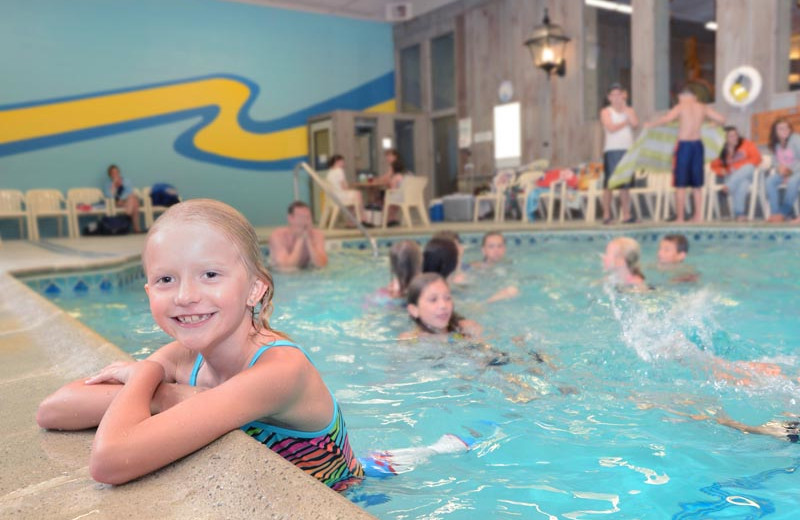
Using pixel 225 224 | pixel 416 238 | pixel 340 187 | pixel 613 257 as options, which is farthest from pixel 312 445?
pixel 340 187

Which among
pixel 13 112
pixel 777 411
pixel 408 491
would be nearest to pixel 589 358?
pixel 777 411

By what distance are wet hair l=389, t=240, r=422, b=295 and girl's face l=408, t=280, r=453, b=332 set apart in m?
0.94

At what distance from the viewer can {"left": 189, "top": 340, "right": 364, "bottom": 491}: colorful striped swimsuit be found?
1.31 meters

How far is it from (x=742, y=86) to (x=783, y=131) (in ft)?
3.49

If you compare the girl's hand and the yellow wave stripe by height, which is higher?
the yellow wave stripe

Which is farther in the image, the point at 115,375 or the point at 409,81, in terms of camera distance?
the point at 409,81

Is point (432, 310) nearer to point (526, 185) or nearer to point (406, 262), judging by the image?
point (406, 262)

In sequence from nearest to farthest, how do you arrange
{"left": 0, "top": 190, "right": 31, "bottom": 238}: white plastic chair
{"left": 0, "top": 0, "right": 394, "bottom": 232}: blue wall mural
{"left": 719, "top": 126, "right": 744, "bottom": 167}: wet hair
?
{"left": 719, "top": 126, "right": 744, "bottom": 167}: wet hair < {"left": 0, "top": 190, "right": 31, "bottom": 238}: white plastic chair < {"left": 0, "top": 0, "right": 394, "bottom": 232}: blue wall mural

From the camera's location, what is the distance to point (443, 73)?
14227mm

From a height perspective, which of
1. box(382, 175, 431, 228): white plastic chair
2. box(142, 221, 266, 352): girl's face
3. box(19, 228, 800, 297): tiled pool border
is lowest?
box(19, 228, 800, 297): tiled pool border

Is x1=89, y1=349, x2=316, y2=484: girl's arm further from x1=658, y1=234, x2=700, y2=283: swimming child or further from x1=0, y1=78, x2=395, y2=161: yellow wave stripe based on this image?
x1=0, y1=78, x2=395, y2=161: yellow wave stripe

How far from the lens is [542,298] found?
4.79m

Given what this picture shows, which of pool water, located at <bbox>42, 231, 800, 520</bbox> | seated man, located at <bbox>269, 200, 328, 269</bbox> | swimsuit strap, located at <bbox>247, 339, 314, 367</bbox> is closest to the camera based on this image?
swimsuit strap, located at <bbox>247, 339, 314, 367</bbox>

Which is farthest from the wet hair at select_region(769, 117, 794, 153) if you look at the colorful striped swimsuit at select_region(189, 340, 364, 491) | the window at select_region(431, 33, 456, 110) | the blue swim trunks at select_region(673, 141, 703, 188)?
the colorful striped swimsuit at select_region(189, 340, 364, 491)
